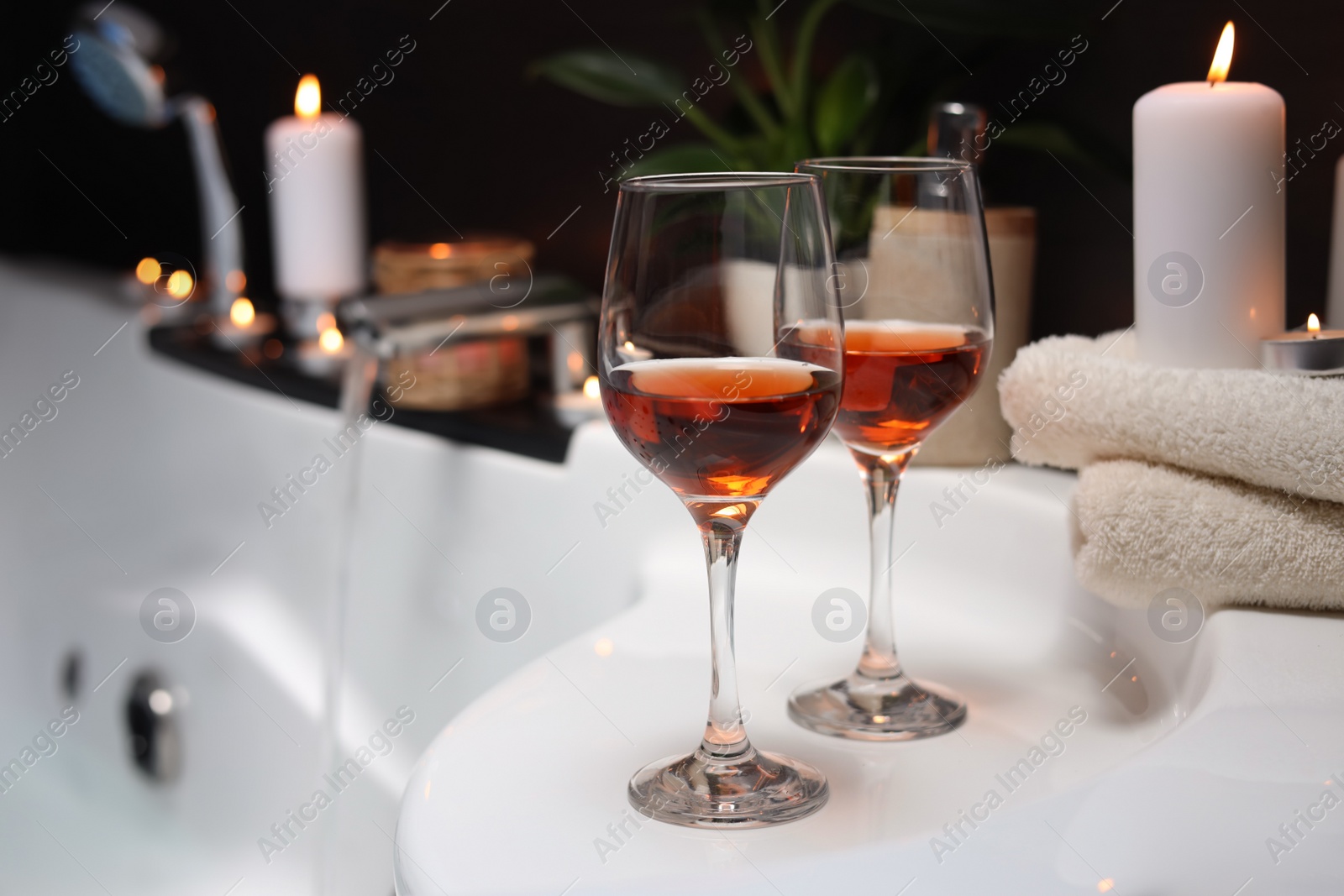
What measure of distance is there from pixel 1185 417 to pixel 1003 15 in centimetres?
38

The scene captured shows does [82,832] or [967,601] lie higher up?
[967,601]

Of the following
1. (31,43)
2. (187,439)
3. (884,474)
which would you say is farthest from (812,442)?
(31,43)

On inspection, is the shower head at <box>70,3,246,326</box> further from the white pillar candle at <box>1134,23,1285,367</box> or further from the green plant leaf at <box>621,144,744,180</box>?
the white pillar candle at <box>1134,23,1285,367</box>

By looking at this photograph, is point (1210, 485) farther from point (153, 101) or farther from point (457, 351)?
point (153, 101)

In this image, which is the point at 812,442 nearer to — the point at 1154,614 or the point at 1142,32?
the point at 1154,614

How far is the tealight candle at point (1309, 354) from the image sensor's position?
1.67ft

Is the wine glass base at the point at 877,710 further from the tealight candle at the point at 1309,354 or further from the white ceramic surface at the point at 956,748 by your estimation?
the tealight candle at the point at 1309,354

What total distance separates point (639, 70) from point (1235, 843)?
27.9 inches

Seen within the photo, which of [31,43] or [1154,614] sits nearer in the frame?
[1154,614]

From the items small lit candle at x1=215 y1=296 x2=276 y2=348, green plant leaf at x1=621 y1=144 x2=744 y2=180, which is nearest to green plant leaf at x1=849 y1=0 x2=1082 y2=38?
green plant leaf at x1=621 y1=144 x2=744 y2=180

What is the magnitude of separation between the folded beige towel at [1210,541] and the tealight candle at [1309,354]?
0.06 m

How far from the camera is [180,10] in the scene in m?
1.71

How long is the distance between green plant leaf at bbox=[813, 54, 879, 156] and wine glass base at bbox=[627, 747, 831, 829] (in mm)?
533

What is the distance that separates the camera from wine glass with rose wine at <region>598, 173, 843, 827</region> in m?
0.40
